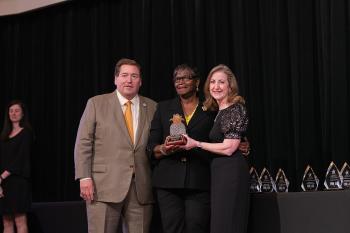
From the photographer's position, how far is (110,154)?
11.5ft

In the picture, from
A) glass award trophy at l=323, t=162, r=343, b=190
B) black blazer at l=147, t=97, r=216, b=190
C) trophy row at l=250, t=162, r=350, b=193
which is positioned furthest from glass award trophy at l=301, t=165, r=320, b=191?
black blazer at l=147, t=97, r=216, b=190

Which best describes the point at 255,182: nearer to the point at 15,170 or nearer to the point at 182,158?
the point at 182,158

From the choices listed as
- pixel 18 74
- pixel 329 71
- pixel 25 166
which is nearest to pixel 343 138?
pixel 329 71

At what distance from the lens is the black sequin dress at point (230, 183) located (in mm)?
3043

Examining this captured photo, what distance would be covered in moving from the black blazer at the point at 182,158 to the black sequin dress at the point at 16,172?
6.74 feet

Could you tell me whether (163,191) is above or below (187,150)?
below

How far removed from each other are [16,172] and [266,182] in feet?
7.38

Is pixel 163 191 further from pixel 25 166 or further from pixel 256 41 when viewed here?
pixel 25 166

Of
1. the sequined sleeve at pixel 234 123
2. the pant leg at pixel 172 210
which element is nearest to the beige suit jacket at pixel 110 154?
the pant leg at pixel 172 210

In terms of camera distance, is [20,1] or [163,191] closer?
[163,191]

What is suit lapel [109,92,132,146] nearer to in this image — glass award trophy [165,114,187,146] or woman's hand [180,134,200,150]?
glass award trophy [165,114,187,146]

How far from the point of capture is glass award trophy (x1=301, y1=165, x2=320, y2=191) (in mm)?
4172

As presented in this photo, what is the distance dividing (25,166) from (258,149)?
2122 millimetres

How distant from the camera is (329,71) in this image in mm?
4223
